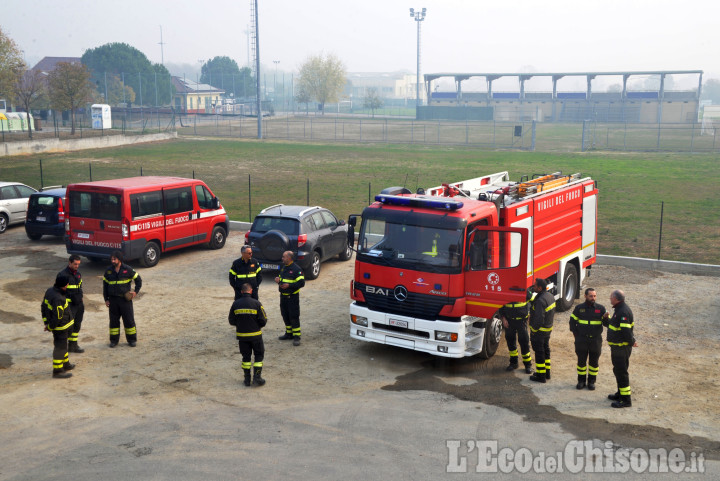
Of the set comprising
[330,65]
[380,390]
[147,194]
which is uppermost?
[330,65]

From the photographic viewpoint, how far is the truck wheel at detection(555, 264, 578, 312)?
45.4 ft

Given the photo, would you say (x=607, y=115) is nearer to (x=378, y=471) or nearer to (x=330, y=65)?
(x=330, y=65)

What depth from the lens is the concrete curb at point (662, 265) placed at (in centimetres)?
1673

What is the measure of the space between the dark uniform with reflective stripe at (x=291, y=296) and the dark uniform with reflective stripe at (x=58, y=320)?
330 centimetres

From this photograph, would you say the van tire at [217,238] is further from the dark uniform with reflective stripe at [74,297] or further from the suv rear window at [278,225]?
the dark uniform with reflective stripe at [74,297]

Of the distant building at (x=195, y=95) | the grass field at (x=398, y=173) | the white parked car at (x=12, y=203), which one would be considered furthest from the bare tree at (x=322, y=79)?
the white parked car at (x=12, y=203)

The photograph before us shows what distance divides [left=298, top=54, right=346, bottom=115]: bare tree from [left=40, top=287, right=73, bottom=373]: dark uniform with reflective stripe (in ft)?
341

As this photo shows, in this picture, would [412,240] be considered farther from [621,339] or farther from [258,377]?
[621,339]

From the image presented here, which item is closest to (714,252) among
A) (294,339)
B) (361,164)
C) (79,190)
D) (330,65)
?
(294,339)

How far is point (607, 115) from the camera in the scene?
92688 mm

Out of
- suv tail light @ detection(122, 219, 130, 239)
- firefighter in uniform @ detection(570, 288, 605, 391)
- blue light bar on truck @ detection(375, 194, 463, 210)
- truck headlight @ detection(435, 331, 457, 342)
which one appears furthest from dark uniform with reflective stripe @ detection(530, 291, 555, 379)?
suv tail light @ detection(122, 219, 130, 239)

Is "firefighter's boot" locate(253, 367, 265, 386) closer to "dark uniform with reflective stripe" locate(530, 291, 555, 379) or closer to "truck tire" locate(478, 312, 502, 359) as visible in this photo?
"truck tire" locate(478, 312, 502, 359)

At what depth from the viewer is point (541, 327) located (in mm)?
10250

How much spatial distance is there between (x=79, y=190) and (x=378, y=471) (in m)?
11.7
